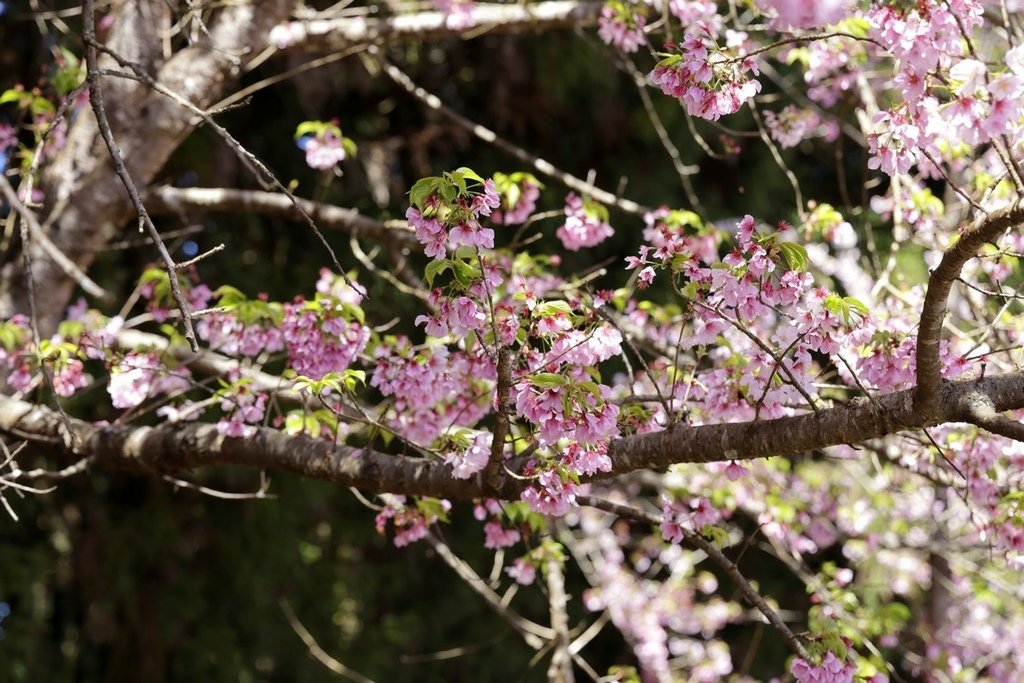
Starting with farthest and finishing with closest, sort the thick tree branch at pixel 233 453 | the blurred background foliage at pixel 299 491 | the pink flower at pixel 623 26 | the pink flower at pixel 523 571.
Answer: the blurred background foliage at pixel 299 491, the pink flower at pixel 623 26, the pink flower at pixel 523 571, the thick tree branch at pixel 233 453

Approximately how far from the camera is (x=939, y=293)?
66.3 inches

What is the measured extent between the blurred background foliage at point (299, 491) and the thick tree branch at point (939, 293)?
2.89m

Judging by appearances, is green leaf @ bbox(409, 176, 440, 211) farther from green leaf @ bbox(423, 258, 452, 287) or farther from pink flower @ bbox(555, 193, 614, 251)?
pink flower @ bbox(555, 193, 614, 251)

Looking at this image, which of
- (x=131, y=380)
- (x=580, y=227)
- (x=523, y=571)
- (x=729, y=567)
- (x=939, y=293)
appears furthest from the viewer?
(x=580, y=227)

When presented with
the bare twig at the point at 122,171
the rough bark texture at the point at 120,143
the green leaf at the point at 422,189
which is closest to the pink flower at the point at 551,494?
the green leaf at the point at 422,189

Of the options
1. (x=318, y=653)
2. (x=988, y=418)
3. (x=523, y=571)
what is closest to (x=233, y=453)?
(x=523, y=571)

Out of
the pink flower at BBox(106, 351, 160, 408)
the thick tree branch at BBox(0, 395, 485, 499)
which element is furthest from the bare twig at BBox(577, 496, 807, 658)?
the pink flower at BBox(106, 351, 160, 408)

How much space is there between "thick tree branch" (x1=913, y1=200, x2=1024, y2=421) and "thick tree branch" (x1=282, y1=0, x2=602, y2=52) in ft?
6.25

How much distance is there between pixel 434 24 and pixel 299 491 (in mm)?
2822

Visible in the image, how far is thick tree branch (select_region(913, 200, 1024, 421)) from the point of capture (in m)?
1.55

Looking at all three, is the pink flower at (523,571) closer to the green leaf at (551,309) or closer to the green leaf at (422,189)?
the green leaf at (551,309)

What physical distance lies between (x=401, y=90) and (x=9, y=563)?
3.15 m

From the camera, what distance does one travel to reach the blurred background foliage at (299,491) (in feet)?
16.3

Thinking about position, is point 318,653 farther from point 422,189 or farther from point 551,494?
point 422,189
